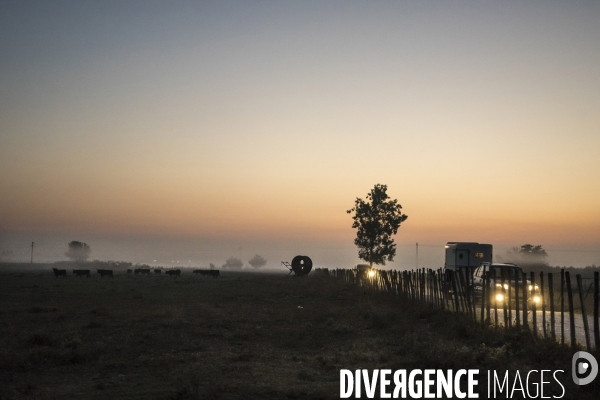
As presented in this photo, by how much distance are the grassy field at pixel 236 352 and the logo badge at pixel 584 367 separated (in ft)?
0.62

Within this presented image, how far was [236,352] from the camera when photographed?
16.1m

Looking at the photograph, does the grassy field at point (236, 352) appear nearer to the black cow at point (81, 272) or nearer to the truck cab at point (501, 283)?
the truck cab at point (501, 283)

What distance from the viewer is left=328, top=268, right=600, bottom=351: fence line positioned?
14305 millimetres

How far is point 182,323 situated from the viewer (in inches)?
888

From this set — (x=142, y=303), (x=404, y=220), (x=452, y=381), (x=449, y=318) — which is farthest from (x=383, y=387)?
(x=404, y=220)

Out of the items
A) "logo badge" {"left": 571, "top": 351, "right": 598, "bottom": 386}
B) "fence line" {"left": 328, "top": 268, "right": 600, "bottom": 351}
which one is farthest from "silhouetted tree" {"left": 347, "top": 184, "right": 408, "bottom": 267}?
"logo badge" {"left": 571, "top": 351, "right": 598, "bottom": 386}

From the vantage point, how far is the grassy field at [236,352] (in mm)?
11500

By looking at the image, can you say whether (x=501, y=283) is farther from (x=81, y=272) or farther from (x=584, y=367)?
(x=81, y=272)

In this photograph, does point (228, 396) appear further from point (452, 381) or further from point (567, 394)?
point (567, 394)

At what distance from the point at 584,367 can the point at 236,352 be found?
8.60 metres

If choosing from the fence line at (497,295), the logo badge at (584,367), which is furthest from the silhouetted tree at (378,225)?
the logo badge at (584,367)

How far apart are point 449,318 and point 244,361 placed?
8.70 meters

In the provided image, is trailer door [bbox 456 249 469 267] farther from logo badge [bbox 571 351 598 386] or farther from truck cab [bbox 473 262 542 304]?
logo badge [bbox 571 351 598 386]

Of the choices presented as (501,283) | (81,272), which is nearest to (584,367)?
(501,283)
